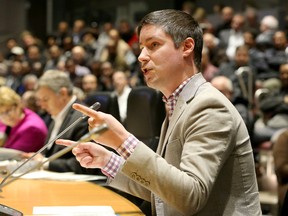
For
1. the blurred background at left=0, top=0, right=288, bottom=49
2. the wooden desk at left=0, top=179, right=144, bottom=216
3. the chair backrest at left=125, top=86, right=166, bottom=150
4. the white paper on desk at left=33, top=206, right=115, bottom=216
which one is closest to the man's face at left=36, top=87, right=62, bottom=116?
the chair backrest at left=125, top=86, right=166, bottom=150

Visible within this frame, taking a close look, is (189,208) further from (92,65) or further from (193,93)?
(92,65)

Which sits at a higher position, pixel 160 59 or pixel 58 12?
pixel 160 59

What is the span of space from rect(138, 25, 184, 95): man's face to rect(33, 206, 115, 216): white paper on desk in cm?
51

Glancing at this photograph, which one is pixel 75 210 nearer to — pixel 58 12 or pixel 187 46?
pixel 187 46

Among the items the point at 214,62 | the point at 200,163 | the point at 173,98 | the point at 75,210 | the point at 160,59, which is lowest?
the point at 214,62

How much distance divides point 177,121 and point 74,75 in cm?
740

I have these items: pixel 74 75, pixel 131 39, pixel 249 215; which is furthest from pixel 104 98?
pixel 131 39

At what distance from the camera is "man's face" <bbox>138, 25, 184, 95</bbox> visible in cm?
180

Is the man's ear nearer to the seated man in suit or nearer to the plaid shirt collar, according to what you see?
the plaid shirt collar

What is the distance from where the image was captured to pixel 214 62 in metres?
7.84

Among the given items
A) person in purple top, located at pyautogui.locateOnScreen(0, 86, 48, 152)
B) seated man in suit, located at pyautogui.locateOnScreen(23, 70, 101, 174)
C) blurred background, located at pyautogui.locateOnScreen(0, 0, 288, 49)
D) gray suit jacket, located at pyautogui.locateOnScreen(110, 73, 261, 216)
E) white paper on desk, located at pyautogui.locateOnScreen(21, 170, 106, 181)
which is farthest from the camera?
blurred background, located at pyautogui.locateOnScreen(0, 0, 288, 49)

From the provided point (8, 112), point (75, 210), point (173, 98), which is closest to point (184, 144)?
point (173, 98)

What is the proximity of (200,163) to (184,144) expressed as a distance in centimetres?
10

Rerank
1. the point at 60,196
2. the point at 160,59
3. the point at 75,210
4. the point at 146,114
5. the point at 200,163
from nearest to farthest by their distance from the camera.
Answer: the point at 200,163 → the point at 160,59 → the point at 75,210 → the point at 60,196 → the point at 146,114
